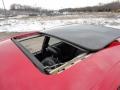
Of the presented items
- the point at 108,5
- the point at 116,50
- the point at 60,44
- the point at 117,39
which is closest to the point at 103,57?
the point at 116,50

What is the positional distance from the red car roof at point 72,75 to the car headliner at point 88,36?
17 cm

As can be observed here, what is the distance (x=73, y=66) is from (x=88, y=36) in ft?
2.10

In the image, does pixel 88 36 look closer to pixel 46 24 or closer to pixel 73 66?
pixel 73 66

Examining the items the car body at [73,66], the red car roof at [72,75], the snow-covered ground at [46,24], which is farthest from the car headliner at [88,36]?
the snow-covered ground at [46,24]

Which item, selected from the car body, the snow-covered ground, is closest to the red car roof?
the car body

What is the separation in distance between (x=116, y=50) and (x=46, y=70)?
0.51 meters

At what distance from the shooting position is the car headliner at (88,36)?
84.1 inches

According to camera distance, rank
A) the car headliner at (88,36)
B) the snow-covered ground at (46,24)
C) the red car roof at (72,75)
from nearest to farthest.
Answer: the red car roof at (72,75)
the car headliner at (88,36)
the snow-covered ground at (46,24)

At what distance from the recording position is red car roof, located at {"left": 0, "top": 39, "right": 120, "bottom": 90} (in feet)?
5.23

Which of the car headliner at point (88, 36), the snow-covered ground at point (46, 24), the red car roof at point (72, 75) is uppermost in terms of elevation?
the car headliner at point (88, 36)

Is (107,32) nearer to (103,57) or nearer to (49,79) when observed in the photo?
(103,57)

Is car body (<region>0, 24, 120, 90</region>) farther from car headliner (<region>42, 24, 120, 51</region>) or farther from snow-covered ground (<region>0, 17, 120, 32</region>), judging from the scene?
snow-covered ground (<region>0, 17, 120, 32</region>)

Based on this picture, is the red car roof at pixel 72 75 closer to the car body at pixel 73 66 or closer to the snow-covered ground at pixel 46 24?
the car body at pixel 73 66

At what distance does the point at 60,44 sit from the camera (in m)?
3.16
